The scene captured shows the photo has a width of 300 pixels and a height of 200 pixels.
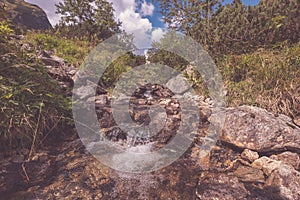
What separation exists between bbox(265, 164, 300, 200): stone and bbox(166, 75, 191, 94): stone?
5.35 metres

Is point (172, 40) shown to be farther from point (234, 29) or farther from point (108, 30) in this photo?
point (108, 30)

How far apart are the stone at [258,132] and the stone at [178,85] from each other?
13.4 ft

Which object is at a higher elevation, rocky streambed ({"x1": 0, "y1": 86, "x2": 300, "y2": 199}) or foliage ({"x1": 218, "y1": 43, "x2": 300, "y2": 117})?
foliage ({"x1": 218, "y1": 43, "x2": 300, "y2": 117})

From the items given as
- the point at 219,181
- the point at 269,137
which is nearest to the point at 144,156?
the point at 219,181

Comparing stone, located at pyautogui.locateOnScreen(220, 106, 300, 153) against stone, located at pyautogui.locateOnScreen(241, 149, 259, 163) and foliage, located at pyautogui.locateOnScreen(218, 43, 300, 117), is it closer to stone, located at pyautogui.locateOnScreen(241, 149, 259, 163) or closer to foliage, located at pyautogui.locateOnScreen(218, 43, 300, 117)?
stone, located at pyautogui.locateOnScreen(241, 149, 259, 163)

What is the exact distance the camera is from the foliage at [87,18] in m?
13.4

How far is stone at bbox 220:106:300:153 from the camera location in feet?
9.73

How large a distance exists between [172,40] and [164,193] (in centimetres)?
809

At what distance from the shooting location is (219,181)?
8.57ft

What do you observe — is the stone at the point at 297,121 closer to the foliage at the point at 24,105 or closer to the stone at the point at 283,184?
the stone at the point at 283,184

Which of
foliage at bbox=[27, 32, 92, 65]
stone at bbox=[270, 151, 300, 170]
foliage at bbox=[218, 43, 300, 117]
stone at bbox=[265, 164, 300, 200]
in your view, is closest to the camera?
stone at bbox=[265, 164, 300, 200]

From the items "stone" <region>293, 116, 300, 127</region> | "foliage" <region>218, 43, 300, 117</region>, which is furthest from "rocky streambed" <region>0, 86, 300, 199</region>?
"foliage" <region>218, 43, 300, 117</region>

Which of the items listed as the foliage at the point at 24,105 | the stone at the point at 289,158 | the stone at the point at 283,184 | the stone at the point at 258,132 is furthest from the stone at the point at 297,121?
the foliage at the point at 24,105

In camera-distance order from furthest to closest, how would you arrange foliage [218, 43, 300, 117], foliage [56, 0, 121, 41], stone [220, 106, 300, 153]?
foliage [56, 0, 121, 41]
foliage [218, 43, 300, 117]
stone [220, 106, 300, 153]
